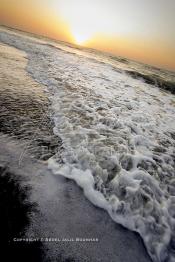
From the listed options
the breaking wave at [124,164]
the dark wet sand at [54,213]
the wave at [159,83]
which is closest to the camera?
the dark wet sand at [54,213]

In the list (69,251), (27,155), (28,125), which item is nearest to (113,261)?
(69,251)

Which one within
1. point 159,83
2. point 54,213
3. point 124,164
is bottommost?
point 159,83

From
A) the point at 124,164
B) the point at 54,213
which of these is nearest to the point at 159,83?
the point at 124,164

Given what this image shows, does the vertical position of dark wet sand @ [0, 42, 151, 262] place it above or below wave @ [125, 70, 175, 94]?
above

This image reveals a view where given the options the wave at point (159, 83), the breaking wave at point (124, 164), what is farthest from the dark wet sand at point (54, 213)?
the wave at point (159, 83)

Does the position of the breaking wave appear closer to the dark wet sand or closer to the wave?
the dark wet sand

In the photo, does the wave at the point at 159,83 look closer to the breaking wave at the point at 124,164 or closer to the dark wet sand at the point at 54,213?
the breaking wave at the point at 124,164

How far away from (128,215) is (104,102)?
5340mm

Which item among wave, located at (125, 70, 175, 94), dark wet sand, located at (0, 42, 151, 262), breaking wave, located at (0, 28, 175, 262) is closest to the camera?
dark wet sand, located at (0, 42, 151, 262)

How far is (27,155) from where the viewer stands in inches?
135

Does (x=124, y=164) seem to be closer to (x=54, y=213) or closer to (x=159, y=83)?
(x=54, y=213)

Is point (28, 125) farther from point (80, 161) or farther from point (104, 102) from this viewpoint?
point (104, 102)

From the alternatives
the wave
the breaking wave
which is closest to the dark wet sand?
the breaking wave

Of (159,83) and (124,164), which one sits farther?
(159,83)
